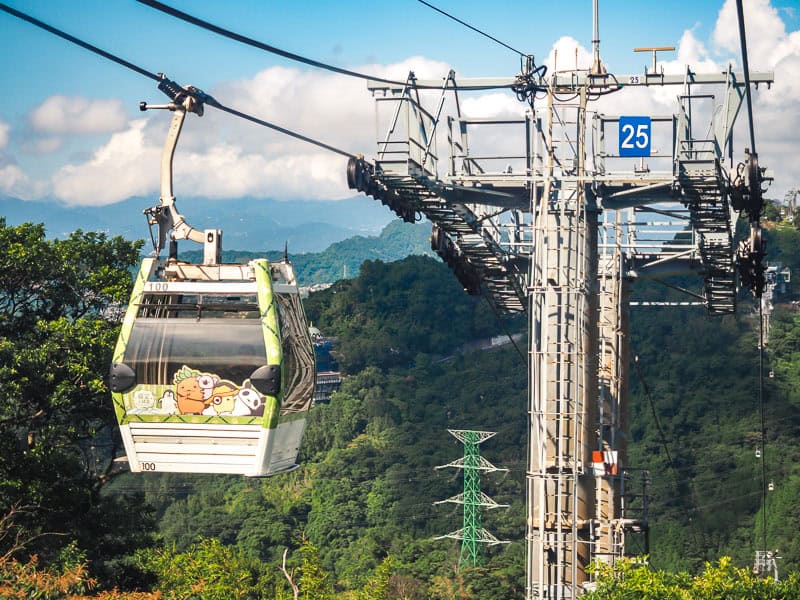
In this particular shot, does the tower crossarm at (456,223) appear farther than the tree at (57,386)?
No

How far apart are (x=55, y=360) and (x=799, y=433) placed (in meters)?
78.7

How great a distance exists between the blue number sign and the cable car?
798 cm

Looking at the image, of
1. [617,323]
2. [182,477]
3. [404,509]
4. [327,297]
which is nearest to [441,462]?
[404,509]

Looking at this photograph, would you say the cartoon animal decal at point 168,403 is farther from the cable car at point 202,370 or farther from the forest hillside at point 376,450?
the forest hillside at point 376,450

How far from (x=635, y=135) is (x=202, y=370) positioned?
9472 millimetres

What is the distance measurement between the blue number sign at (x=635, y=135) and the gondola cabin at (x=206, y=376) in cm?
809

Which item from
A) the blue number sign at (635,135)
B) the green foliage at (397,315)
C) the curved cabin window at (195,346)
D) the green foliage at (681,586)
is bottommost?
the green foliage at (681,586)

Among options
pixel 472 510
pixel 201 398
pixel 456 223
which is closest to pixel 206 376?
pixel 201 398

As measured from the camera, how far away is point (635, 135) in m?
24.3

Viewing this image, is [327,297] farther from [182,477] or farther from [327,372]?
[182,477]

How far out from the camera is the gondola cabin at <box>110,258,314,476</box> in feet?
59.1

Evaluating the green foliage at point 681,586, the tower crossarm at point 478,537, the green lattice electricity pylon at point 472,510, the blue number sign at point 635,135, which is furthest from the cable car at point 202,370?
the tower crossarm at point 478,537

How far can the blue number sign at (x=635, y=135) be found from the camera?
24.3 meters

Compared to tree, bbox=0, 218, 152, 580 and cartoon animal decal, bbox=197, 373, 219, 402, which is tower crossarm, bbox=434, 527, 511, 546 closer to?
tree, bbox=0, 218, 152, 580
